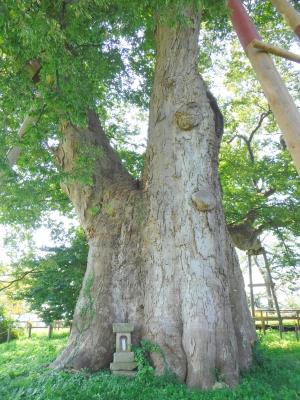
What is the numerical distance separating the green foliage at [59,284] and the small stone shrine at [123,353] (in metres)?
5.27

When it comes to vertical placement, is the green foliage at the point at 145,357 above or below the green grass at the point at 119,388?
above

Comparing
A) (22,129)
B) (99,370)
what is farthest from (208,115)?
(99,370)

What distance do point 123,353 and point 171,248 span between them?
1.74 meters

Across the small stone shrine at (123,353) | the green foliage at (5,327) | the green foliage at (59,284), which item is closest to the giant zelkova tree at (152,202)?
the small stone shrine at (123,353)

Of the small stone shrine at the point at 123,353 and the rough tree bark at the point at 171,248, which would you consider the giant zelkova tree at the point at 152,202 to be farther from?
the small stone shrine at the point at 123,353

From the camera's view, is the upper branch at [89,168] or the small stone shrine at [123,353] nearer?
the small stone shrine at [123,353]

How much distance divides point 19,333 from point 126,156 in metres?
11.5

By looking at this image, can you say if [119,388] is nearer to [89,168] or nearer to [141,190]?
[141,190]

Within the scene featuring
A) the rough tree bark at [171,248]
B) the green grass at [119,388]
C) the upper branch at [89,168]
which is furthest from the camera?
the upper branch at [89,168]

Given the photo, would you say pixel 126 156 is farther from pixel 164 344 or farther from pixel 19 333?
pixel 19 333

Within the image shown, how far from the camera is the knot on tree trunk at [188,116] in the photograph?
6035 millimetres

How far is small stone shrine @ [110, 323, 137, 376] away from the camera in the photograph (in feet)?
16.1

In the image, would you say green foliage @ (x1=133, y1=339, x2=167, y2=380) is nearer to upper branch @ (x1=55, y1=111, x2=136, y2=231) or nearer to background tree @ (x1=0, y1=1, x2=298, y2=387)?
background tree @ (x1=0, y1=1, x2=298, y2=387)

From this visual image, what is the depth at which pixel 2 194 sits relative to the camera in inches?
249
